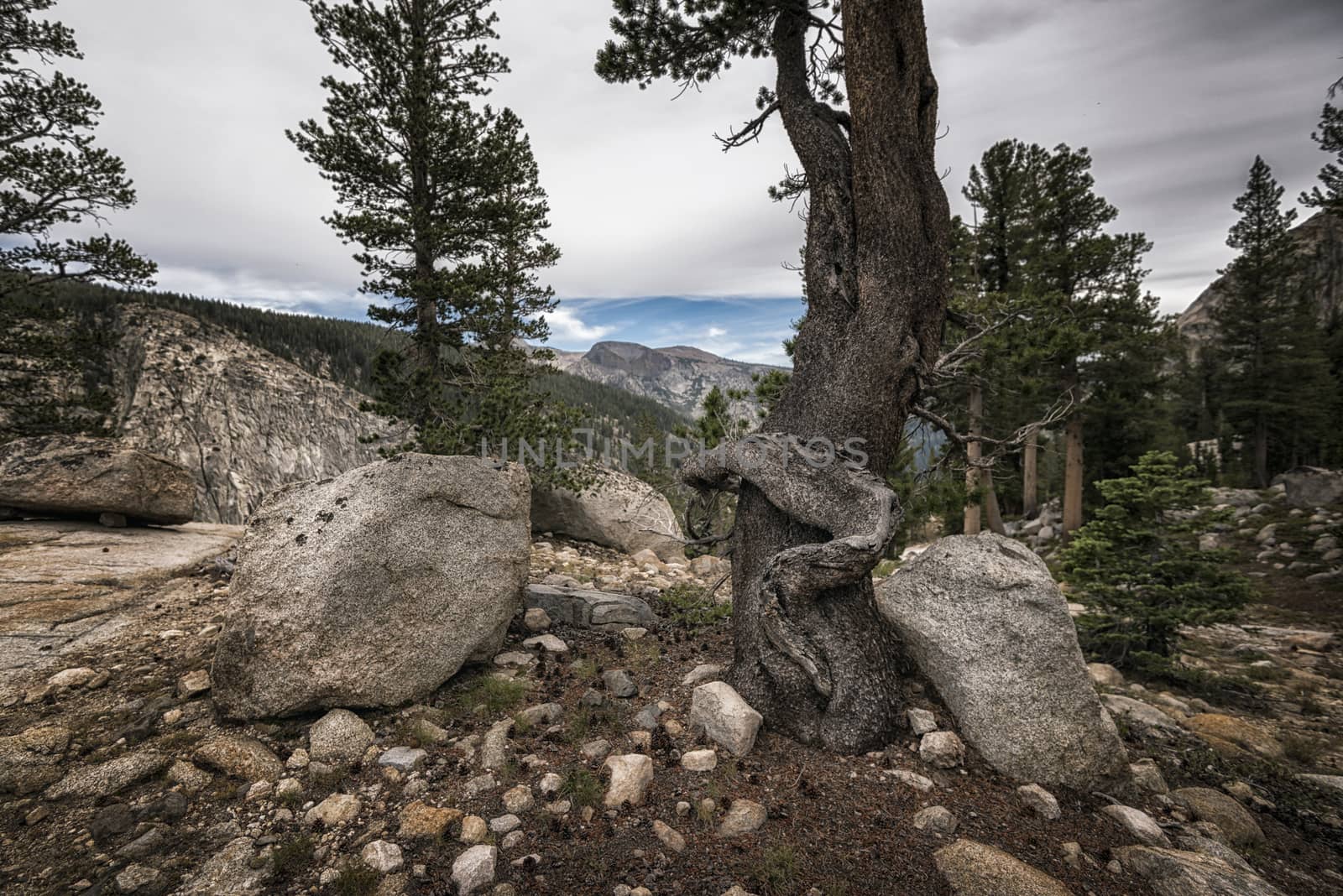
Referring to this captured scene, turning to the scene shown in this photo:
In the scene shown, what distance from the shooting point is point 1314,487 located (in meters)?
17.9

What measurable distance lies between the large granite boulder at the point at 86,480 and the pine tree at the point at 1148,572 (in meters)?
14.1

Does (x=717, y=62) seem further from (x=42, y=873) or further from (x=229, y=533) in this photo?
(x=229, y=533)

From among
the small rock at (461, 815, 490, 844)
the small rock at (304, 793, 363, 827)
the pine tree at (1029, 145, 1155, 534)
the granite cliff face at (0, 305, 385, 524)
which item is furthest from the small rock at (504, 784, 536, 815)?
the granite cliff face at (0, 305, 385, 524)

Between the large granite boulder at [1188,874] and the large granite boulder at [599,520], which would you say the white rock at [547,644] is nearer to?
the large granite boulder at [1188,874]

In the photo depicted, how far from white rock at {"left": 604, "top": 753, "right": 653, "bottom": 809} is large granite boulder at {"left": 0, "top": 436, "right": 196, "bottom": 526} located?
9.30 m

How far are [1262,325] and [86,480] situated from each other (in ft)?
146

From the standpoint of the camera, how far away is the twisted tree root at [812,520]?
3.78m

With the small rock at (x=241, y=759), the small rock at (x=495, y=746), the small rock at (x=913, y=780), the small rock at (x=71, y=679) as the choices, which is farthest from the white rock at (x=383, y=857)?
the small rock at (x=71, y=679)

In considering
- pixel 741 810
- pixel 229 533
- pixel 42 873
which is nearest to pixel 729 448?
pixel 741 810

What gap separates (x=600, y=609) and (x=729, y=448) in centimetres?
299

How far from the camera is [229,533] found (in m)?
9.18

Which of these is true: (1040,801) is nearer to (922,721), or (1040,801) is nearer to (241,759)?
(922,721)

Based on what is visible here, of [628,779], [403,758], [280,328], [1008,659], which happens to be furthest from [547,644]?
[280,328]

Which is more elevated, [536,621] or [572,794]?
[536,621]
